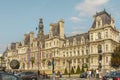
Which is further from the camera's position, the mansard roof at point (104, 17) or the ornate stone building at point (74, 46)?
the mansard roof at point (104, 17)

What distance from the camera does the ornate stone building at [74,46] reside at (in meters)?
77.8

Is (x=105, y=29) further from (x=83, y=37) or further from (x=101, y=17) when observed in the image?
(x=83, y=37)

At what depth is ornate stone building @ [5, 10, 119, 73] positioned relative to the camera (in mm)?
77812

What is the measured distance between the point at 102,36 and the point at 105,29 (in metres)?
2.24

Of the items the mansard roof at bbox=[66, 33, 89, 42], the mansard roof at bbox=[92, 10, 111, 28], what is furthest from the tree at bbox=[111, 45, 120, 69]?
the mansard roof at bbox=[66, 33, 89, 42]

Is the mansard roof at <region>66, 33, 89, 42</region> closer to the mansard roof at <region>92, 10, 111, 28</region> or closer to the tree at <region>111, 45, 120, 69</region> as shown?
the mansard roof at <region>92, 10, 111, 28</region>

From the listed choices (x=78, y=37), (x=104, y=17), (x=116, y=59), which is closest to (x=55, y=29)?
(x=78, y=37)

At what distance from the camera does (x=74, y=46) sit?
3593 inches

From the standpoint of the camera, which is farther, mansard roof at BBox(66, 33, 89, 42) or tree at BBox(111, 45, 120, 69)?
mansard roof at BBox(66, 33, 89, 42)

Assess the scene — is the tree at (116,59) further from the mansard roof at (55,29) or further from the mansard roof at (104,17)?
the mansard roof at (55,29)

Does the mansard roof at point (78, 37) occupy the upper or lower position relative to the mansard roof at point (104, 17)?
lower

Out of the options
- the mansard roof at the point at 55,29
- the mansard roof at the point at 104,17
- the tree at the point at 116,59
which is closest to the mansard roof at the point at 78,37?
the mansard roof at the point at 55,29

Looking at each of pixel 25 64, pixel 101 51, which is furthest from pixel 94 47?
pixel 25 64

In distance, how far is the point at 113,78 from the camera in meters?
21.5
